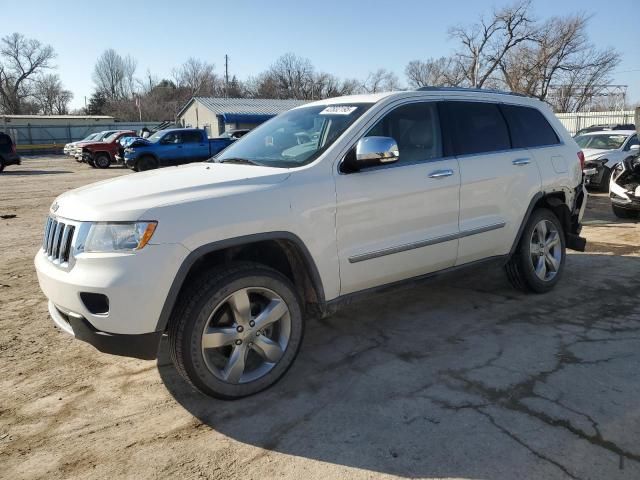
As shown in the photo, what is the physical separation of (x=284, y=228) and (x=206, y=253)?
0.51m

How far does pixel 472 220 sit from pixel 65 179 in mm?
19801

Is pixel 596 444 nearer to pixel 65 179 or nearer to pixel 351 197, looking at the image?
pixel 351 197

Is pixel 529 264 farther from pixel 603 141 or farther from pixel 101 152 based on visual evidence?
pixel 101 152

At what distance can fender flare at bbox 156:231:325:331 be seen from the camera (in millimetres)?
2848

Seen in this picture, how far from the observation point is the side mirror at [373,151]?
3.37m

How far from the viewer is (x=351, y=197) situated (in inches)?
136

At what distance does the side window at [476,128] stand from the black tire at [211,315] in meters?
2.02

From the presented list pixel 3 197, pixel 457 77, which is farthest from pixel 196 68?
pixel 3 197

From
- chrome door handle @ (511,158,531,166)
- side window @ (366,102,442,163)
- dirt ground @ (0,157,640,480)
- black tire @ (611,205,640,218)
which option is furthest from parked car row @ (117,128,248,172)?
side window @ (366,102,442,163)

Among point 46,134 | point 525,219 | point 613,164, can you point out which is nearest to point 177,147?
point 613,164

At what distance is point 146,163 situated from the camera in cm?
2081

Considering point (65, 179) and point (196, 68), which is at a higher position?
point (196, 68)

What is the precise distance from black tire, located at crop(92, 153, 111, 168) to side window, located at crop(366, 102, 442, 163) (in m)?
26.5

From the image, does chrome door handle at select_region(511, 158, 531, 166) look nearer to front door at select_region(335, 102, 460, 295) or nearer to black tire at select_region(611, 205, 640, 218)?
front door at select_region(335, 102, 460, 295)
